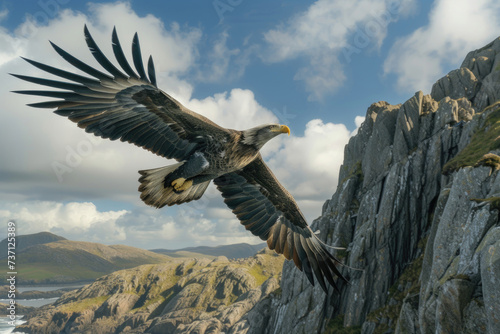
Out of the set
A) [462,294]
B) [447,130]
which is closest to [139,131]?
[462,294]

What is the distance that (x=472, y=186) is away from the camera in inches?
1051

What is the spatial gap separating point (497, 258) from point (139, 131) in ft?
56.5

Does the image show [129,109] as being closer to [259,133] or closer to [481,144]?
[259,133]

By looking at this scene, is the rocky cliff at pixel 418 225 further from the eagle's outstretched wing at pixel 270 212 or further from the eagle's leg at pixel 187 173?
the eagle's leg at pixel 187 173

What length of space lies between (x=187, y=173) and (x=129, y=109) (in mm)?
1915

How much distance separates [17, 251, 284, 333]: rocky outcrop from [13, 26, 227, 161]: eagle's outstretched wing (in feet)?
463

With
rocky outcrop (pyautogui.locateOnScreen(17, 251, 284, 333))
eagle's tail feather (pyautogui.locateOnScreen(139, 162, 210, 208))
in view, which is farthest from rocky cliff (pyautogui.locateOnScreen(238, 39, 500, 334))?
rocky outcrop (pyautogui.locateOnScreen(17, 251, 284, 333))

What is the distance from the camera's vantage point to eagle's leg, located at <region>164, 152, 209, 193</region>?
773 cm

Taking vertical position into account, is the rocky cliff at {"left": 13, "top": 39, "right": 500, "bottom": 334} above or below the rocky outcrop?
above

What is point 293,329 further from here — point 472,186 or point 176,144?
point 176,144

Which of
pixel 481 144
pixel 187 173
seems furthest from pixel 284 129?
pixel 481 144

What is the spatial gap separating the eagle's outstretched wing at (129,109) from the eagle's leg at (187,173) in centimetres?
26

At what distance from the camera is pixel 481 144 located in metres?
37.3

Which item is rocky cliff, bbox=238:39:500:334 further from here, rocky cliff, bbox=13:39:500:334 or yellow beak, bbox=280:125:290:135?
yellow beak, bbox=280:125:290:135
